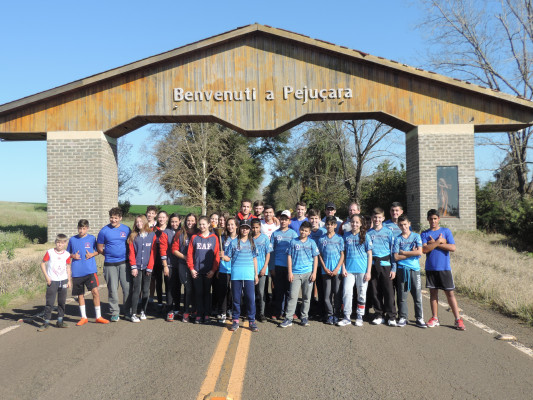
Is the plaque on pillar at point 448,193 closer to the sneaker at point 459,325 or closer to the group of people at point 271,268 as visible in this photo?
the group of people at point 271,268

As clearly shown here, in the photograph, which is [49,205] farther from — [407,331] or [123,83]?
[407,331]

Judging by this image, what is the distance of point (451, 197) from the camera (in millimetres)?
16422

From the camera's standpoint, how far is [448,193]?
1642 centimetres

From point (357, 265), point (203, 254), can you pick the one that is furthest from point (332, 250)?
point (203, 254)

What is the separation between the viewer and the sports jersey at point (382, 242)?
7297mm

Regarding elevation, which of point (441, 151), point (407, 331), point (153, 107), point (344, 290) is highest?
point (153, 107)

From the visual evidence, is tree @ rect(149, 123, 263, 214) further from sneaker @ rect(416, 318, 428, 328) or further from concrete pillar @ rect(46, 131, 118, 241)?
sneaker @ rect(416, 318, 428, 328)

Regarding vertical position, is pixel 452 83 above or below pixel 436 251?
above

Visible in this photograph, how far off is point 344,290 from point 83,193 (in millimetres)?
12345

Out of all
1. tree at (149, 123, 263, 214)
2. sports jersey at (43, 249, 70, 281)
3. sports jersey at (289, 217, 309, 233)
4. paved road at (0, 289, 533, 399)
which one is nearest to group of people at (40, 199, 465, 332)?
sports jersey at (43, 249, 70, 281)

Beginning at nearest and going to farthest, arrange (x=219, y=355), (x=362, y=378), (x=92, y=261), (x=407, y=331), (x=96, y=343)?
(x=362, y=378) → (x=219, y=355) → (x=96, y=343) → (x=407, y=331) → (x=92, y=261)

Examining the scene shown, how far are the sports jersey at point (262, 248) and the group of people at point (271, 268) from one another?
2cm

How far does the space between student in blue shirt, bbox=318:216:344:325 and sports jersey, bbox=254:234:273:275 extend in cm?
87

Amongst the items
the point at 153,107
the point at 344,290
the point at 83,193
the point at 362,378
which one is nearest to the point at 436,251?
the point at 344,290
